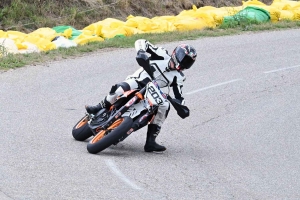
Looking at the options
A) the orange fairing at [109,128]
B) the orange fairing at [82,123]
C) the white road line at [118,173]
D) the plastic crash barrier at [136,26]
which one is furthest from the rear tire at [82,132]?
the plastic crash barrier at [136,26]

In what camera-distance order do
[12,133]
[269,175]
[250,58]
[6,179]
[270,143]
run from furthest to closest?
[250,58]
[270,143]
[12,133]
[269,175]
[6,179]

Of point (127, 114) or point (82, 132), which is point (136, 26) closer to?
point (82, 132)

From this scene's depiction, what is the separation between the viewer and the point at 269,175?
9.08 meters

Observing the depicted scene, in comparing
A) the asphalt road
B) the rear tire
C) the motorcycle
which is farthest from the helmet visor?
the rear tire

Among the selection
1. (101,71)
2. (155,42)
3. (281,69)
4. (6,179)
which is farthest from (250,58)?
(6,179)

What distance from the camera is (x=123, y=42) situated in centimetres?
1631

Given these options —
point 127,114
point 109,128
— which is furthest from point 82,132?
point 127,114

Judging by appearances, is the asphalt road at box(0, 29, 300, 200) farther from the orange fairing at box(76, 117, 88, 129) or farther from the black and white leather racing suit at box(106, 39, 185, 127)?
the black and white leather racing suit at box(106, 39, 185, 127)

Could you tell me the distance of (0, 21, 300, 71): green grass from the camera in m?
14.0

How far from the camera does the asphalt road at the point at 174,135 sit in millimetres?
7980

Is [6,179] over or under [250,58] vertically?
over

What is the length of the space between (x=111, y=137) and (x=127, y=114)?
42 centimetres

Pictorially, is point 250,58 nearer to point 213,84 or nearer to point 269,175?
point 213,84

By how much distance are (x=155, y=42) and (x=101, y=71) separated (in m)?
2.82
